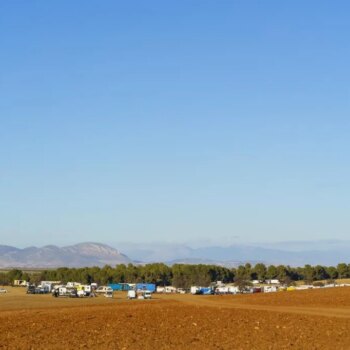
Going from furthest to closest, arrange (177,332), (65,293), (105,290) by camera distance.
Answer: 1. (105,290)
2. (65,293)
3. (177,332)

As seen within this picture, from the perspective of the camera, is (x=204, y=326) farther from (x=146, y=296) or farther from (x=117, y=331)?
(x=146, y=296)

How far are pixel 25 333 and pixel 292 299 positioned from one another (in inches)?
1784

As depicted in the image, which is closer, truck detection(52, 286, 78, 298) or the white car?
truck detection(52, 286, 78, 298)

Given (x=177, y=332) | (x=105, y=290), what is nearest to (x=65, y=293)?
(x=105, y=290)

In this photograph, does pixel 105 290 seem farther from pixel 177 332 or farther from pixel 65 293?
pixel 177 332

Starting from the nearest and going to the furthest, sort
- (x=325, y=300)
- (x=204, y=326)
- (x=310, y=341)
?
(x=310, y=341)
(x=204, y=326)
(x=325, y=300)

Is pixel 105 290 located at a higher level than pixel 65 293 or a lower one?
higher

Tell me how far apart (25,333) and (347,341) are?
1630 cm

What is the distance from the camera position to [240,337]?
33.7 metres

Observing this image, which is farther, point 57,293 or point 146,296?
point 57,293

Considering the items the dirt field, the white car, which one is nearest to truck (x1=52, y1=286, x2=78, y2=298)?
the white car

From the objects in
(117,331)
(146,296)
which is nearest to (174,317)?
(117,331)

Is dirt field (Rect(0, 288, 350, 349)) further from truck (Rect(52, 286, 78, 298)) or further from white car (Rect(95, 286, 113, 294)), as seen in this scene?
white car (Rect(95, 286, 113, 294))

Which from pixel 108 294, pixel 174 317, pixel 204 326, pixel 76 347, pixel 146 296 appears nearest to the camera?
pixel 76 347
